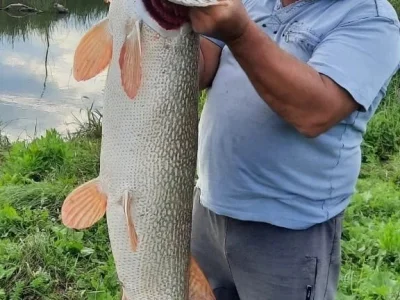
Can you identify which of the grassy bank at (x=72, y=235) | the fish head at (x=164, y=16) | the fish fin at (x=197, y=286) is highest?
the fish head at (x=164, y=16)

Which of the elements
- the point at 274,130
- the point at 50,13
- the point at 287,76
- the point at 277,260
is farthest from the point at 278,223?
the point at 50,13

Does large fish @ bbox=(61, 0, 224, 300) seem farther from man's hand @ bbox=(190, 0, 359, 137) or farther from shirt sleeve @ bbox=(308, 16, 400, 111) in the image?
shirt sleeve @ bbox=(308, 16, 400, 111)

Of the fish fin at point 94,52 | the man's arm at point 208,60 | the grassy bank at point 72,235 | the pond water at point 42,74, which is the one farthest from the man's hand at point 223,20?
the pond water at point 42,74

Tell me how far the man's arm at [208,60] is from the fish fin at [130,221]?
0.48 meters

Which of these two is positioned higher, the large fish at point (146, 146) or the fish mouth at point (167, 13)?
the fish mouth at point (167, 13)

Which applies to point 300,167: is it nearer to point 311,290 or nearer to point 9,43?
point 311,290

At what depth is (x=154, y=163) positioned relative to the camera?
200cm

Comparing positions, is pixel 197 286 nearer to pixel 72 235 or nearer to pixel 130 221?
pixel 130 221

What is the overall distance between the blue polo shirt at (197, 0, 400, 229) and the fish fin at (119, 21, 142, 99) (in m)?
0.37

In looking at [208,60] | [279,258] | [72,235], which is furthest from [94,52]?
[72,235]

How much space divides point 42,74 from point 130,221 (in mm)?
7212

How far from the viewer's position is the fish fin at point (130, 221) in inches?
78.7

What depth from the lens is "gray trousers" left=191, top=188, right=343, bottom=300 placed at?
221cm

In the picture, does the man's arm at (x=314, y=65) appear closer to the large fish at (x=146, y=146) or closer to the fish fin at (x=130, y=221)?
the large fish at (x=146, y=146)
